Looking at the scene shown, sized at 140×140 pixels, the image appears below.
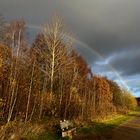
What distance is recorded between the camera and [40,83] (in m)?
24.9

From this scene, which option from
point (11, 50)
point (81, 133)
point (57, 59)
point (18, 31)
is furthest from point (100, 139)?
point (57, 59)

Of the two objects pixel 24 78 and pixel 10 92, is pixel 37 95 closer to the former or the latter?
pixel 24 78

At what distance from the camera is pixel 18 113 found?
19.3 m

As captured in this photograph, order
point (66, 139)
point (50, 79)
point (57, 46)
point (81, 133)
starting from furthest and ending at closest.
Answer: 1. point (57, 46)
2. point (50, 79)
3. point (81, 133)
4. point (66, 139)

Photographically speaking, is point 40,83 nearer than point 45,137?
No

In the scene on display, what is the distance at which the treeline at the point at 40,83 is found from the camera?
63.6 feet

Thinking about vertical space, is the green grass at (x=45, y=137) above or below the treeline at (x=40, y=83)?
below

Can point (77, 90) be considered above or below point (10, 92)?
above

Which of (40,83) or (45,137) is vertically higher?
(40,83)

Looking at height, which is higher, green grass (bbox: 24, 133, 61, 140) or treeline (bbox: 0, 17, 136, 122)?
treeline (bbox: 0, 17, 136, 122)

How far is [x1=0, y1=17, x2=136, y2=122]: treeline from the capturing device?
19.4 m

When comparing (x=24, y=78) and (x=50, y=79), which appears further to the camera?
(x=50, y=79)

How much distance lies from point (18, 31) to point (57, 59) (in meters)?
8.36

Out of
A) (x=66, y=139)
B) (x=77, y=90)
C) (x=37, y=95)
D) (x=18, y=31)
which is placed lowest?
(x=66, y=139)
